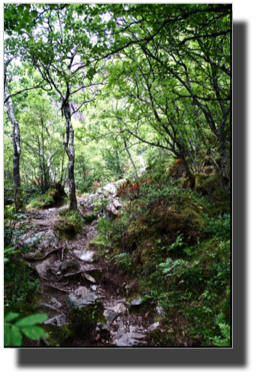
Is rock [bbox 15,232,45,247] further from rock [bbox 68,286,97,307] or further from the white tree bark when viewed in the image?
the white tree bark

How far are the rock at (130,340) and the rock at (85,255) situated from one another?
2605 millimetres

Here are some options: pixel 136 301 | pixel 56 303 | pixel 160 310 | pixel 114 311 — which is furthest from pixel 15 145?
pixel 160 310

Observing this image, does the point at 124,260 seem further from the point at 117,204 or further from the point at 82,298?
the point at 117,204

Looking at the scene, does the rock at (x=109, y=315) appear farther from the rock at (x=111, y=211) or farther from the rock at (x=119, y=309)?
the rock at (x=111, y=211)

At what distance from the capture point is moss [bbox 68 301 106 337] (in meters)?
2.62

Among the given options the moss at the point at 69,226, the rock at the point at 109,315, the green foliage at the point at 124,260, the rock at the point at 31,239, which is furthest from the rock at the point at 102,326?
the moss at the point at 69,226

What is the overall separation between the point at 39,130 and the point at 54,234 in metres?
7.89

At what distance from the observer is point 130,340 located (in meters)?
2.47

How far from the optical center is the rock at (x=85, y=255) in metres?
5.00

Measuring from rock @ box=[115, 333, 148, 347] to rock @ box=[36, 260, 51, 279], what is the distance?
215cm

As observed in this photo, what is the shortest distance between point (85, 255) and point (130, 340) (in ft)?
9.89

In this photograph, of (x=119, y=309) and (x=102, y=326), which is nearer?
(x=102, y=326)

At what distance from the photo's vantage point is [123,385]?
1432 mm

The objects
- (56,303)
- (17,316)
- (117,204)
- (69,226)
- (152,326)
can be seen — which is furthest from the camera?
(117,204)
